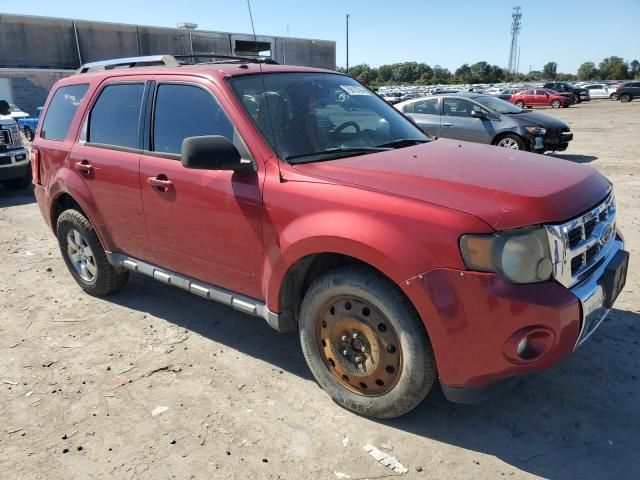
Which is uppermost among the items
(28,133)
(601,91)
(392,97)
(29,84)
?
(29,84)

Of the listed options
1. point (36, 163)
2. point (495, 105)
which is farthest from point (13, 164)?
point (495, 105)

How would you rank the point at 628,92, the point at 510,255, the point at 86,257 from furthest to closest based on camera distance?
1. the point at 628,92
2. the point at 86,257
3. the point at 510,255

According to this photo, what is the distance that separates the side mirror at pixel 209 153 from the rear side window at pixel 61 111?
208cm

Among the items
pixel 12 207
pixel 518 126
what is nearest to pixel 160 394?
pixel 12 207

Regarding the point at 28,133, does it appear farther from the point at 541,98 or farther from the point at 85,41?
the point at 541,98

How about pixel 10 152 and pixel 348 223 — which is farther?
pixel 10 152

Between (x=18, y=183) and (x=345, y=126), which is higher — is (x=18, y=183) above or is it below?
below

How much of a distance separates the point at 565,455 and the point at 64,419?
274cm

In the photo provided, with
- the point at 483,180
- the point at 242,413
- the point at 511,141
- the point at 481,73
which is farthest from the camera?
the point at 481,73

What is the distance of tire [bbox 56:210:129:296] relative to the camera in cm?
449

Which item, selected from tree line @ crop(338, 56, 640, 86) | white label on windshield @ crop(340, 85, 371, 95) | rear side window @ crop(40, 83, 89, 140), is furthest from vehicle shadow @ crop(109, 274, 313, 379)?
tree line @ crop(338, 56, 640, 86)

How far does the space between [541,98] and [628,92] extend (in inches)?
305

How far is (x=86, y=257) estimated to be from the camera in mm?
4711

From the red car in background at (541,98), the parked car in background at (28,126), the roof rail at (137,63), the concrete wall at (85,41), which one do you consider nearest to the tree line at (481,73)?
the concrete wall at (85,41)
